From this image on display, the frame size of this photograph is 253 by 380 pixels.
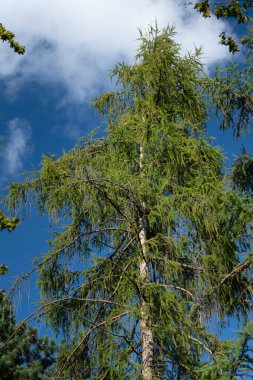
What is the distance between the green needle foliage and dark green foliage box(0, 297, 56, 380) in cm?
445

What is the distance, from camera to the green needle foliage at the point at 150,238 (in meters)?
7.26

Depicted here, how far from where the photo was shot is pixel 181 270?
315 inches

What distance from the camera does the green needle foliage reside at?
23.8 ft

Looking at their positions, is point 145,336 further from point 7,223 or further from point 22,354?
point 22,354

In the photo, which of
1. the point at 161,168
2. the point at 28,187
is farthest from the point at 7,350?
the point at 161,168

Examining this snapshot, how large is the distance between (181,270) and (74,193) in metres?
1.96

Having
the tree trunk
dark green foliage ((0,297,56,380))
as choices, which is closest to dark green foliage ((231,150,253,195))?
the tree trunk

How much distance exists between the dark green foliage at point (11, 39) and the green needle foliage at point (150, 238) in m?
1.85

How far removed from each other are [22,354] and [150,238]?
7.95 m

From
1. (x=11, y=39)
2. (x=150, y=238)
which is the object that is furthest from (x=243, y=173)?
(x=11, y=39)

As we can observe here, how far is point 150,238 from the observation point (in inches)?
344

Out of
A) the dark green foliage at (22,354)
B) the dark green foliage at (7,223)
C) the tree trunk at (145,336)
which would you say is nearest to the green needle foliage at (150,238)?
the tree trunk at (145,336)

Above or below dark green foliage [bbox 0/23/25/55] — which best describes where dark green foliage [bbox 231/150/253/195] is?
below

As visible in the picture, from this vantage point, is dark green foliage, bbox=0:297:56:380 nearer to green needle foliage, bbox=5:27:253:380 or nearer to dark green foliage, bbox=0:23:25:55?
green needle foliage, bbox=5:27:253:380
